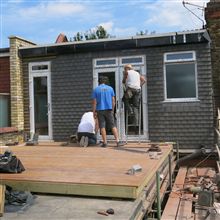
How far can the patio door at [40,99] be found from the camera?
10219 millimetres

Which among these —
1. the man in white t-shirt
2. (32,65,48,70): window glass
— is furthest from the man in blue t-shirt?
(32,65,48,70): window glass

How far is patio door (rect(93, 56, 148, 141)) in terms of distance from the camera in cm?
935

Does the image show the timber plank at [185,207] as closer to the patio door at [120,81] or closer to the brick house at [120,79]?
the brick house at [120,79]

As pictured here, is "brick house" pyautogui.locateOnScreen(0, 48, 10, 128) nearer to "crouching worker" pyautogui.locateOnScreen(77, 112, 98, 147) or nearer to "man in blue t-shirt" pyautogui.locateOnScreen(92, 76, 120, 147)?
"crouching worker" pyautogui.locateOnScreen(77, 112, 98, 147)

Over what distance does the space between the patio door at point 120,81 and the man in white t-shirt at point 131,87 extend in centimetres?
69

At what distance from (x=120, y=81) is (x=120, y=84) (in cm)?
8

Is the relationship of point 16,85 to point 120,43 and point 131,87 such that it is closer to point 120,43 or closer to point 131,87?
point 120,43

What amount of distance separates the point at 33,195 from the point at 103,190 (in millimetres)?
838

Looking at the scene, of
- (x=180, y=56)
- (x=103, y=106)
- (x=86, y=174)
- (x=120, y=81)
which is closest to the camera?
(x=86, y=174)

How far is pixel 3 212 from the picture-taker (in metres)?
3.59

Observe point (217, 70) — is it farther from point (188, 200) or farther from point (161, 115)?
point (188, 200)

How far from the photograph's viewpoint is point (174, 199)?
20.7 feet

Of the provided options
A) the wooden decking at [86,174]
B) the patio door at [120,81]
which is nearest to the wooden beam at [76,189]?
the wooden decking at [86,174]

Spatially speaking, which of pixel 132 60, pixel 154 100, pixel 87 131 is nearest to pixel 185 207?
pixel 87 131
